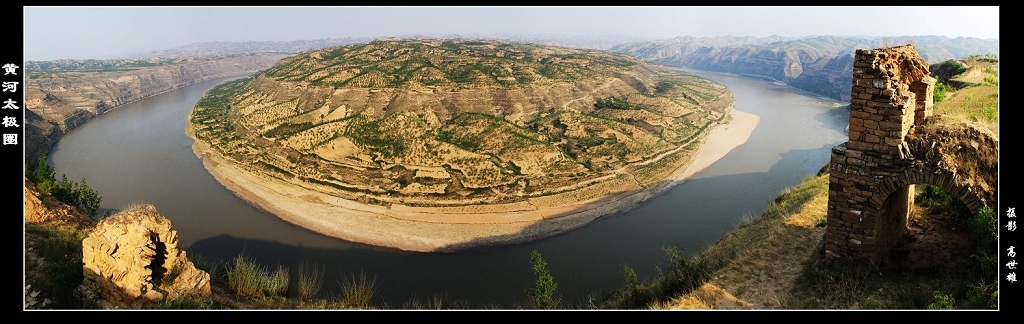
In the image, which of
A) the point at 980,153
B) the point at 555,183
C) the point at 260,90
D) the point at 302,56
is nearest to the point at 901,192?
the point at 980,153

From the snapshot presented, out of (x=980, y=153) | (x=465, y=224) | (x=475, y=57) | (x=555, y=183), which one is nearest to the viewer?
(x=980, y=153)

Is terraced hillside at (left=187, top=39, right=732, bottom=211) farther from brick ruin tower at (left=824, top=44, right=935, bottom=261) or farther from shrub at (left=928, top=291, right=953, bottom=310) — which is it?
shrub at (left=928, top=291, right=953, bottom=310)

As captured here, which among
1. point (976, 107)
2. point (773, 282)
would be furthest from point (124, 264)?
point (976, 107)

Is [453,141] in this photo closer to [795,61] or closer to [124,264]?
[124,264]

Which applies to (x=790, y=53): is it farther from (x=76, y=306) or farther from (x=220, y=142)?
(x=76, y=306)

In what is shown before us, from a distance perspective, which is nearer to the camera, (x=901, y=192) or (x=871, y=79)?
(x=871, y=79)

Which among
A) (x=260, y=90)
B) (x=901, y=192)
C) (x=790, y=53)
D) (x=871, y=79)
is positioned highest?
(x=790, y=53)
